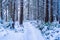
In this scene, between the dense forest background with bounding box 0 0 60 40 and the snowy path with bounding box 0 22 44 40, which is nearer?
the snowy path with bounding box 0 22 44 40

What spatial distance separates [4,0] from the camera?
33.9 m

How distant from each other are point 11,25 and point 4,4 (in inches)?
619

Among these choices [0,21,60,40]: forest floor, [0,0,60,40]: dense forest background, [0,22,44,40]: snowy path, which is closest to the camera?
[0,21,60,40]: forest floor

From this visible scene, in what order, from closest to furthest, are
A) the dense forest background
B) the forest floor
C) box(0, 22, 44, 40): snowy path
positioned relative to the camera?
the forest floor → box(0, 22, 44, 40): snowy path → the dense forest background

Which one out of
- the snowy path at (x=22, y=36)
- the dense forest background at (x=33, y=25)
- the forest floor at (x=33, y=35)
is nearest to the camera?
the forest floor at (x=33, y=35)

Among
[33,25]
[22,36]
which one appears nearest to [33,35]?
[22,36]

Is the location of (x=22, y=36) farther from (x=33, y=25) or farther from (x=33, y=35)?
(x=33, y=25)

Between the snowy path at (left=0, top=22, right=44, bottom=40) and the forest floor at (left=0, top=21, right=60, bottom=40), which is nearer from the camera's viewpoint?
the forest floor at (left=0, top=21, right=60, bottom=40)

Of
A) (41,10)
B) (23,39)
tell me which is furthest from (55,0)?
(23,39)

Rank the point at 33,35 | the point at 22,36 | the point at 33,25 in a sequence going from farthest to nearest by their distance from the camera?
the point at 33,25, the point at 33,35, the point at 22,36

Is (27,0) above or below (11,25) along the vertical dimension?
above

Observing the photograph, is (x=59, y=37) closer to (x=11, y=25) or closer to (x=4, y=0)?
(x=11, y=25)

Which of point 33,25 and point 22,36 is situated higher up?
point 22,36

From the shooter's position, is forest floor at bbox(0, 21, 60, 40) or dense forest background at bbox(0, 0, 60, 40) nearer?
forest floor at bbox(0, 21, 60, 40)
